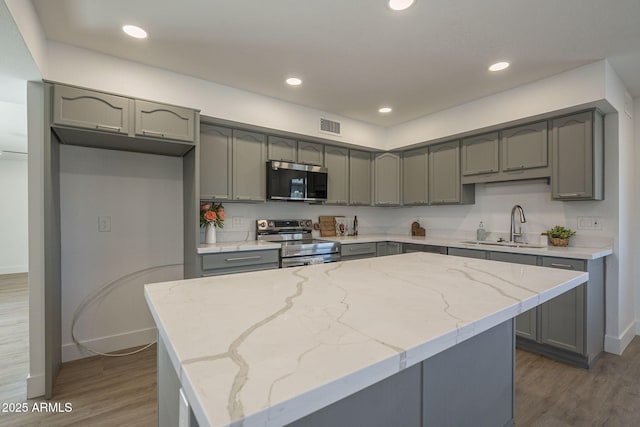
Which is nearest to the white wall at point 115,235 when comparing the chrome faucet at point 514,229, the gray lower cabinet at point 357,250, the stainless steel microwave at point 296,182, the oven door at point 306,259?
the stainless steel microwave at point 296,182

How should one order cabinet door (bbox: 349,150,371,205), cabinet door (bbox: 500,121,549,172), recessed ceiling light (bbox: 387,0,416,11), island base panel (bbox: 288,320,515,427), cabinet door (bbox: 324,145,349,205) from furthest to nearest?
cabinet door (bbox: 349,150,371,205) → cabinet door (bbox: 324,145,349,205) → cabinet door (bbox: 500,121,549,172) → recessed ceiling light (bbox: 387,0,416,11) → island base panel (bbox: 288,320,515,427)

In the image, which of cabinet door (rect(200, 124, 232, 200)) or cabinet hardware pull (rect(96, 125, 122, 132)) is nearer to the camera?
cabinet hardware pull (rect(96, 125, 122, 132))

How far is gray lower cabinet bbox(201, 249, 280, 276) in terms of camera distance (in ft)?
8.77

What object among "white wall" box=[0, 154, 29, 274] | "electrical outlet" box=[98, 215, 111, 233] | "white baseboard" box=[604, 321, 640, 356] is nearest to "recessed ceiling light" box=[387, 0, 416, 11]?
"electrical outlet" box=[98, 215, 111, 233]

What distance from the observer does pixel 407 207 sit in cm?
457

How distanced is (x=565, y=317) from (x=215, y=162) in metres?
3.39

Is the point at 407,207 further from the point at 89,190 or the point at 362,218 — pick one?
the point at 89,190

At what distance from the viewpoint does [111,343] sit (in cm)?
276

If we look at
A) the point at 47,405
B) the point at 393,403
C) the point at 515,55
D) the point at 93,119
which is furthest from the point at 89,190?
the point at 515,55

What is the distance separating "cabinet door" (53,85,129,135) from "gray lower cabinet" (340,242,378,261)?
94.3 inches

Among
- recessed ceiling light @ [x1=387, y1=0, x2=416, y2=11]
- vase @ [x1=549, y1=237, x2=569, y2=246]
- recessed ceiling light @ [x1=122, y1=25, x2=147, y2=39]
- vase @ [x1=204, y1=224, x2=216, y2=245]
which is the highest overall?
recessed ceiling light @ [x1=122, y1=25, x2=147, y2=39]

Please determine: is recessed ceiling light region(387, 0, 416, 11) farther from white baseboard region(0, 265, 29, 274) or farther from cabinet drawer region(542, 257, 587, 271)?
white baseboard region(0, 265, 29, 274)

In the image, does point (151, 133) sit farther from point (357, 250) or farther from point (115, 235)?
point (357, 250)

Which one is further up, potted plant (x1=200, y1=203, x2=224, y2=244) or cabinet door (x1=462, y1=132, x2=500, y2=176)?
cabinet door (x1=462, y1=132, x2=500, y2=176)
